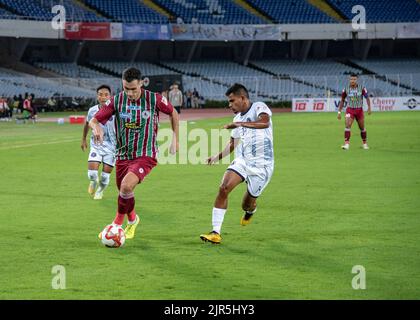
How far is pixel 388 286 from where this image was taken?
8.30m

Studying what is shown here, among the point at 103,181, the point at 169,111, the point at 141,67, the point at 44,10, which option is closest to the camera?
the point at 169,111

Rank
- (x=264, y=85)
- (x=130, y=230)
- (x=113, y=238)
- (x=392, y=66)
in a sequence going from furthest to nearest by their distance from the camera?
1. (x=392, y=66)
2. (x=264, y=85)
3. (x=130, y=230)
4. (x=113, y=238)

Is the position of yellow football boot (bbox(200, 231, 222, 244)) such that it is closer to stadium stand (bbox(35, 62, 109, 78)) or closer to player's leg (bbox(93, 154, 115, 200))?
player's leg (bbox(93, 154, 115, 200))

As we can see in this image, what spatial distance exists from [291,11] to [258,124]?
66.4 m

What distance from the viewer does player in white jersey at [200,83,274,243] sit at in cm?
1101

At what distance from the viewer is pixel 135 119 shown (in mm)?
11062

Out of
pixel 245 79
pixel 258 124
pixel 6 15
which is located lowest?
pixel 258 124

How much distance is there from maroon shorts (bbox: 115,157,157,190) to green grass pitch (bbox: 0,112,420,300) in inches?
34.5

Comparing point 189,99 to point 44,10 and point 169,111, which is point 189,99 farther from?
point 169,111

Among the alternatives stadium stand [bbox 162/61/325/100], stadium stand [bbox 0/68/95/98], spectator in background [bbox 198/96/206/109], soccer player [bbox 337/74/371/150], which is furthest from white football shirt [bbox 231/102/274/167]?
stadium stand [bbox 162/61/325/100]

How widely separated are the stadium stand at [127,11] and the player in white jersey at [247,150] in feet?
192

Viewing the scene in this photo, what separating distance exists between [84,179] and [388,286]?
11.6m

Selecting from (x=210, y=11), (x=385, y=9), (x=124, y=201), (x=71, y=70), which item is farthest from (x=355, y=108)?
(x=385, y=9)

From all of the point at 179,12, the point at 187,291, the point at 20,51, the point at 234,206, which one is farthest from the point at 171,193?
the point at 179,12
